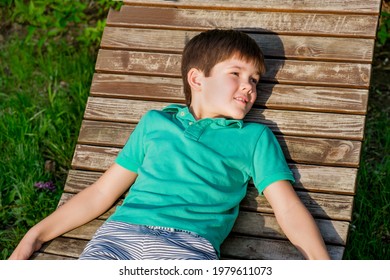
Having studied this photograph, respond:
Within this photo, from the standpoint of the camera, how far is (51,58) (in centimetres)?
502

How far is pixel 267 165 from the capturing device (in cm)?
290

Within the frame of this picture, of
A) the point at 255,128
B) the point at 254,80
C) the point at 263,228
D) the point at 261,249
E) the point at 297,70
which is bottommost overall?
the point at 261,249

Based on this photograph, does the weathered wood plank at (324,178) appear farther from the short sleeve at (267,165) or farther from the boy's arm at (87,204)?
the boy's arm at (87,204)

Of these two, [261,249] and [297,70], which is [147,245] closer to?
[261,249]

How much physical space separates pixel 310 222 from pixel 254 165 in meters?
0.35

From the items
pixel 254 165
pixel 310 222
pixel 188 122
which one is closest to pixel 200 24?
pixel 188 122

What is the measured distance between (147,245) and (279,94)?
1.08 metres

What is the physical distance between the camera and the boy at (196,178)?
2.76 m

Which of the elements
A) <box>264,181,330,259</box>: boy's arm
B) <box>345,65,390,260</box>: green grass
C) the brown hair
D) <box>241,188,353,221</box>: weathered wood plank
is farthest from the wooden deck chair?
<box>345,65,390,260</box>: green grass

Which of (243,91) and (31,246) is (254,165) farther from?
(31,246)

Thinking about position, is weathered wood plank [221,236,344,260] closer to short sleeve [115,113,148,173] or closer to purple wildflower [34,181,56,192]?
short sleeve [115,113,148,173]

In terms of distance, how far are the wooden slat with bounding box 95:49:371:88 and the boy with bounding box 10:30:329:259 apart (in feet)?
0.90

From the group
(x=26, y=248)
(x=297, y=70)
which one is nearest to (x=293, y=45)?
(x=297, y=70)

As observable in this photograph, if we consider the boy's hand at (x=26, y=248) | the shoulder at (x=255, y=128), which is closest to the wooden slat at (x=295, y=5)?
the shoulder at (x=255, y=128)
